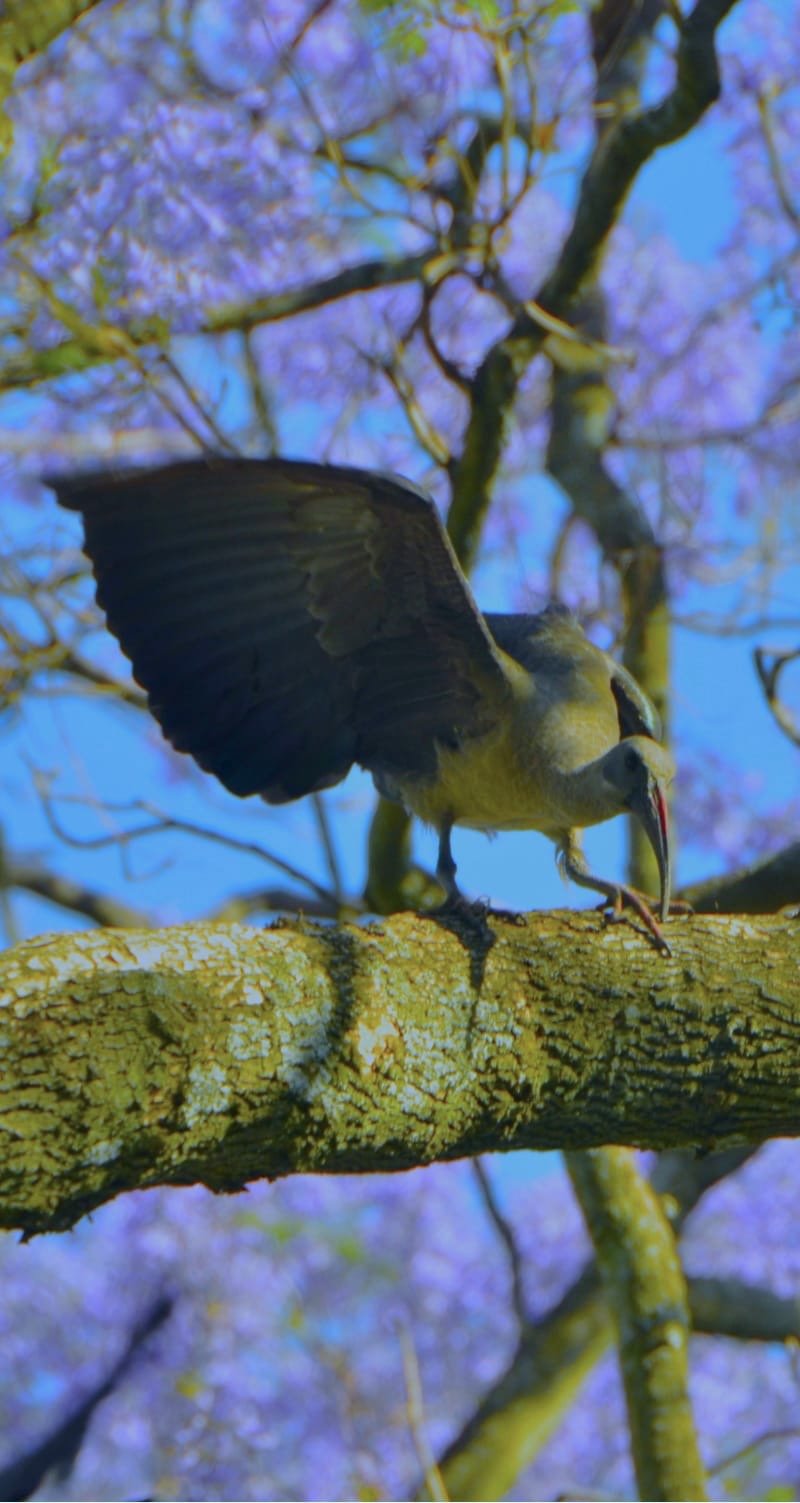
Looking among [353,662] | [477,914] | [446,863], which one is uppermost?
[353,662]

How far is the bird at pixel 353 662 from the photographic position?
10.9 feet

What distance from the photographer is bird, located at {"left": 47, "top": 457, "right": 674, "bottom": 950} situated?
3.32m

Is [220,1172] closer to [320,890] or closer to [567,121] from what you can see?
[320,890]

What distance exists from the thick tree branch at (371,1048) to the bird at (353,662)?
0.19 m

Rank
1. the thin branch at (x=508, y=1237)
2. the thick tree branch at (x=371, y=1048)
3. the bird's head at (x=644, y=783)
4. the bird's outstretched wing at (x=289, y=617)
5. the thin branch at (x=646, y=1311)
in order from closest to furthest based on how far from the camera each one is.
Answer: the thick tree branch at (x=371, y=1048) < the bird's outstretched wing at (x=289, y=617) < the bird's head at (x=644, y=783) < the thin branch at (x=646, y=1311) < the thin branch at (x=508, y=1237)

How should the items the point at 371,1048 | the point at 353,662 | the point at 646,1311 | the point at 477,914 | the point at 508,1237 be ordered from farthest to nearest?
the point at 508,1237 < the point at 646,1311 < the point at 353,662 < the point at 477,914 < the point at 371,1048

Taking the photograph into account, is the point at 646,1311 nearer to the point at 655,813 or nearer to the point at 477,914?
the point at 655,813

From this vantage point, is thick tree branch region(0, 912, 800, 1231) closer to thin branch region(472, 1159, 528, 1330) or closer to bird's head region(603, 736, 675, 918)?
bird's head region(603, 736, 675, 918)

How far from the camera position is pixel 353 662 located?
148 inches

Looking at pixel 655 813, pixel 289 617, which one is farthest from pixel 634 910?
pixel 289 617

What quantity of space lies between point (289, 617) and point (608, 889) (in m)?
0.92

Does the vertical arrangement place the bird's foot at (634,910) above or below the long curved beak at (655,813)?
below

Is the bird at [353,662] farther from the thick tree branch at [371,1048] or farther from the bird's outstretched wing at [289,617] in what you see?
the thick tree branch at [371,1048]

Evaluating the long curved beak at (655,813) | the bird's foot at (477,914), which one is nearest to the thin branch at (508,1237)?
the long curved beak at (655,813)
